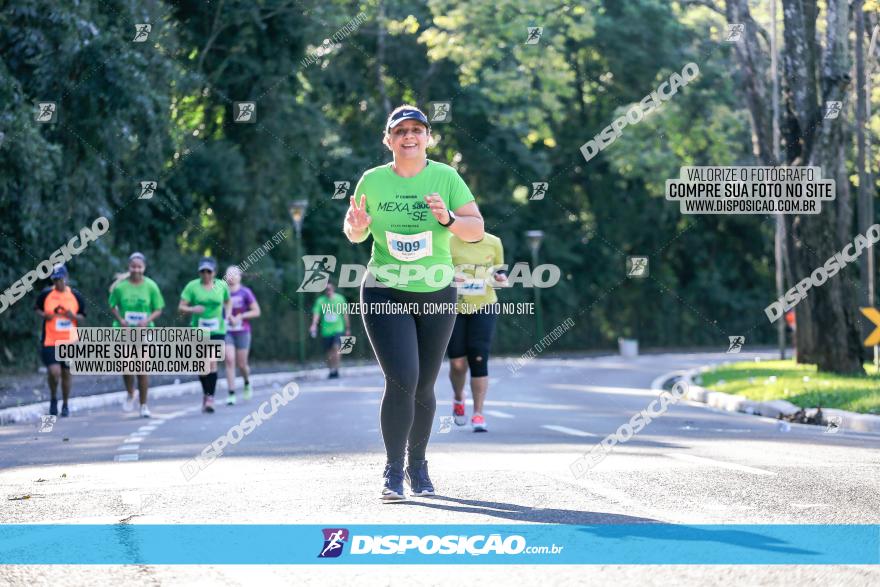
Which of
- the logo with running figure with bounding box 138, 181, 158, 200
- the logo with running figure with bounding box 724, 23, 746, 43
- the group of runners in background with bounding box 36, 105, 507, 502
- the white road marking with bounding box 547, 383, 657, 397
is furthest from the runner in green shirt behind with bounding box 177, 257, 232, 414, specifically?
the logo with running figure with bounding box 138, 181, 158, 200

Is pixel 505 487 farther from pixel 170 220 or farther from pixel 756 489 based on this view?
pixel 170 220

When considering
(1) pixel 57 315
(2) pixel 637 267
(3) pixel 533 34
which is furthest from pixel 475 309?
(2) pixel 637 267

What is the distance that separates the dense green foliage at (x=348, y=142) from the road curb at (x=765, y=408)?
1017 centimetres

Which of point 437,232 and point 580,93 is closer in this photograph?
point 437,232

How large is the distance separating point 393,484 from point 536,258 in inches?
1728

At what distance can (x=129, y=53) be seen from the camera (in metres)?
25.2

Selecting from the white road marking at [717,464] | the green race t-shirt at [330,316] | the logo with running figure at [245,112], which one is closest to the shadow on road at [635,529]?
the white road marking at [717,464]

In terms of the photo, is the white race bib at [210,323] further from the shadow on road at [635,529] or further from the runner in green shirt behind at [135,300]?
the shadow on road at [635,529]

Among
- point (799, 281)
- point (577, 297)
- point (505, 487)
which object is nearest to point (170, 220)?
point (799, 281)

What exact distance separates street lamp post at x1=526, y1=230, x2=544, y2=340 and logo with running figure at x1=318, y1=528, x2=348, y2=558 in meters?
41.9

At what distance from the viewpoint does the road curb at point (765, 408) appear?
1631 cm

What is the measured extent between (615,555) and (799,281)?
60.8ft

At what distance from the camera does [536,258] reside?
170ft

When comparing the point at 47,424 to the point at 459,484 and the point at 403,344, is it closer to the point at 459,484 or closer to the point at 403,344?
the point at 459,484
